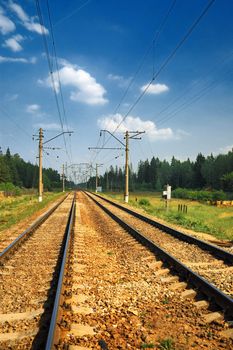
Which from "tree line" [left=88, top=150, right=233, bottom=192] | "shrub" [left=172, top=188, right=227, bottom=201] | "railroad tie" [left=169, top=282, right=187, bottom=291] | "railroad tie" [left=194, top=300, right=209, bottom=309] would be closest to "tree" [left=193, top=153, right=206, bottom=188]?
"tree line" [left=88, top=150, right=233, bottom=192]

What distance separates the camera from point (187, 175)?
144 metres

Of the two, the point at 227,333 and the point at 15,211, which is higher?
the point at 227,333

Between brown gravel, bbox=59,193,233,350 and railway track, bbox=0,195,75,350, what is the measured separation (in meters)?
0.40

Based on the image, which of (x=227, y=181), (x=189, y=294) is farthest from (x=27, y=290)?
(x=227, y=181)

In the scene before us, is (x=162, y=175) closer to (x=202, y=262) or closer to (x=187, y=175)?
(x=187, y=175)

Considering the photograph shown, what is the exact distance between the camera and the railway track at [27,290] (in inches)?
168

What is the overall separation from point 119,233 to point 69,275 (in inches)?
273

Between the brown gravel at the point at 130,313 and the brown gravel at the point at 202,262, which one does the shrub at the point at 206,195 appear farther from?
the brown gravel at the point at 130,313

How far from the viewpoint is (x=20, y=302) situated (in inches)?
217

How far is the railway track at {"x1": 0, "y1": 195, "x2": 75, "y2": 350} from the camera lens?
4.26 meters

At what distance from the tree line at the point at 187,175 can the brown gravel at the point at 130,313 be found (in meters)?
86.4

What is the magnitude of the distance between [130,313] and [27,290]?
2.14 m

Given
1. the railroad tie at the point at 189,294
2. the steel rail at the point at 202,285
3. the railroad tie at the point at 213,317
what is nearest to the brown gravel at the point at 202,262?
the steel rail at the point at 202,285

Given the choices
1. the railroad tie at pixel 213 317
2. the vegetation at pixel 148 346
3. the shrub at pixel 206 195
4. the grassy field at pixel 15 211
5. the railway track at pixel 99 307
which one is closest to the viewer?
the vegetation at pixel 148 346
